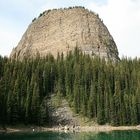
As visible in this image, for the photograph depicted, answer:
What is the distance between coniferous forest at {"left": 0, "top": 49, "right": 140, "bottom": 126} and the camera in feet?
411

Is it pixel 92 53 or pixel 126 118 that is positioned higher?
pixel 92 53

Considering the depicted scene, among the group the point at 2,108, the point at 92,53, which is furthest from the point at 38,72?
the point at 92,53

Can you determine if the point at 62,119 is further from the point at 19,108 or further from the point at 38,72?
the point at 38,72

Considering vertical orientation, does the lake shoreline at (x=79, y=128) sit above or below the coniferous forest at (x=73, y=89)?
below

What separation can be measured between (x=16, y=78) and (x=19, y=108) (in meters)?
19.8

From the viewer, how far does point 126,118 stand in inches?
5084

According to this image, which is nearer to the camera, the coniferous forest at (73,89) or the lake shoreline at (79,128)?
the lake shoreline at (79,128)

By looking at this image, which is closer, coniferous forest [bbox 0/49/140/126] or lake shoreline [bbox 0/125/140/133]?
lake shoreline [bbox 0/125/140/133]

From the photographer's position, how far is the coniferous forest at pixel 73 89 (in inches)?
4932

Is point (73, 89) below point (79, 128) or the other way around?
the other way around

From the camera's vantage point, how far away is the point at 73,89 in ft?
473

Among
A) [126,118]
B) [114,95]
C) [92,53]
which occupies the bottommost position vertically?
[126,118]

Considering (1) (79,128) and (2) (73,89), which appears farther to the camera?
(2) (73,89)

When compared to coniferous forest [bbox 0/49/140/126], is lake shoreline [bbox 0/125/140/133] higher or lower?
lower
